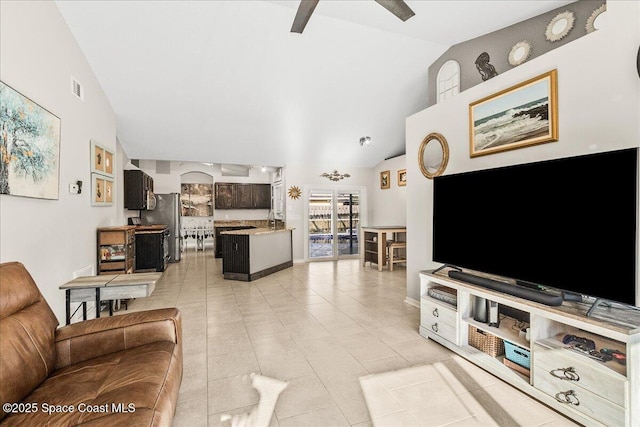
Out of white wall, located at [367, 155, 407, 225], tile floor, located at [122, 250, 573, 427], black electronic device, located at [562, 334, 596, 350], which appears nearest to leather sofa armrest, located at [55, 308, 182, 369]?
tile floor, located at [122, 250, 573, 427]

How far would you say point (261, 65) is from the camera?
13.7 feet

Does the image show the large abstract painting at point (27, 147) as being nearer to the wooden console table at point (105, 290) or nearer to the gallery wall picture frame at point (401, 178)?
the wooden console table at point (105, 290)

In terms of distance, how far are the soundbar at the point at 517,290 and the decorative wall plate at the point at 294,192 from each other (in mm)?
5325

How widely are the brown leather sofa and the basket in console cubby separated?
2.29 m

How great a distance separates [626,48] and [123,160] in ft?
24.6

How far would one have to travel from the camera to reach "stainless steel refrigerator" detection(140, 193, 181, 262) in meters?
7.59

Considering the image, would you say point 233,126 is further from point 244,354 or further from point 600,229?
point 600,229

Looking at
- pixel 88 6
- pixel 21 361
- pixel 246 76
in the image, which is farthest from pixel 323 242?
pixel 21 361

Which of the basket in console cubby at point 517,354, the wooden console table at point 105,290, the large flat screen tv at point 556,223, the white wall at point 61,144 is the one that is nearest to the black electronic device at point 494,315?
the basket in console cubby at point 517,354

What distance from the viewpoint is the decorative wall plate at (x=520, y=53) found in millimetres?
3080

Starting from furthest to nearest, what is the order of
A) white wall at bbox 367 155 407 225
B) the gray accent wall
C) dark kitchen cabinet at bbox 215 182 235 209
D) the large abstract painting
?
dark kitchen cabinet at bbox 215 182 235 209 < white wall at bbox 367 155 407 225 < the gray accent wall < the large abstract painting

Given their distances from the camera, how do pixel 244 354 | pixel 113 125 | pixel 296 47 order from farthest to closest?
pixel 113 125
pixel 296 47
pixel 244 354

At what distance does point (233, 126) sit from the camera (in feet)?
18.5

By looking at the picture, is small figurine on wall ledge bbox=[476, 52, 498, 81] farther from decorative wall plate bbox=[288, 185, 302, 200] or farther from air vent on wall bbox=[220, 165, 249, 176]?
air vent on wall bbox=[220, 165, 249, 176]
